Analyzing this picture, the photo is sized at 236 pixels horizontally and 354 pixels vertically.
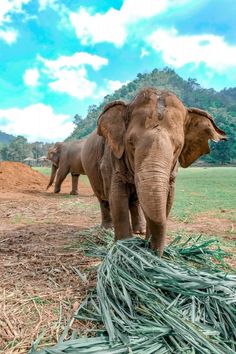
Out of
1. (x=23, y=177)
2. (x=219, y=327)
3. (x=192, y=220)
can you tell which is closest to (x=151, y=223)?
(x=219, y=327)

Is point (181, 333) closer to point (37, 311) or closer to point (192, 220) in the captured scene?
point (37, 311)

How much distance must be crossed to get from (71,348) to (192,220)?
560 centimetres

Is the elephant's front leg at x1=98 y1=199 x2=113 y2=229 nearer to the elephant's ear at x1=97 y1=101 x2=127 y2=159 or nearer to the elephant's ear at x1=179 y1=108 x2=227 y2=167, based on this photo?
the elephant's ear at x1=179 y1=108 x2=227 y2=167

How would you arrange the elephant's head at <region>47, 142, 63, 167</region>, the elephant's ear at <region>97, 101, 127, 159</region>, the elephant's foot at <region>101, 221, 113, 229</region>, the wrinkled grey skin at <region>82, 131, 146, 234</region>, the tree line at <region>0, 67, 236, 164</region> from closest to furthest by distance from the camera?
the elephant's ear at <region>97, 101, 127, 159</region> → the wrinkled grey skin at <region>82, 131, 146, 234</region> → the elephant's foot at <region>101, 221, 113, 229</region> → the elephant's head at <region>47, 142, 63, 167</region> → the tree line at <region>0, 67, 236, 164</region>

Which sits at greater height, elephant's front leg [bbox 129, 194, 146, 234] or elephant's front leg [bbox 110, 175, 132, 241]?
elephant's front leg [bbox 110, 175, 132, 241]

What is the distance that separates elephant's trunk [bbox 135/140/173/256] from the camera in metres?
3.01

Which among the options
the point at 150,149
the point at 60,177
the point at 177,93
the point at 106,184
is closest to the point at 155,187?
the point at 150,149

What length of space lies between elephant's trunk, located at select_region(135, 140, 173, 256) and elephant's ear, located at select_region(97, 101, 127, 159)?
0.79 m

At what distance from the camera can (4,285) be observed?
340cm

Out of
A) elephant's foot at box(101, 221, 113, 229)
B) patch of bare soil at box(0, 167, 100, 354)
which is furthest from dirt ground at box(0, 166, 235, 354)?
elephant's foot at box(101, 221, 113, 229)

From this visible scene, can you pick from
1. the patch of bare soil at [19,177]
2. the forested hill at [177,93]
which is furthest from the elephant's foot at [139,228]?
the forested hill at [177,93]

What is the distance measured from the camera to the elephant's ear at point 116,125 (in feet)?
13.0

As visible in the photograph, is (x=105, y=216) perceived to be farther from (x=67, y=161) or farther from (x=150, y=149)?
(x=67, y=161)

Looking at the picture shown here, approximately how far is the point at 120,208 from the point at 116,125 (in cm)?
89
